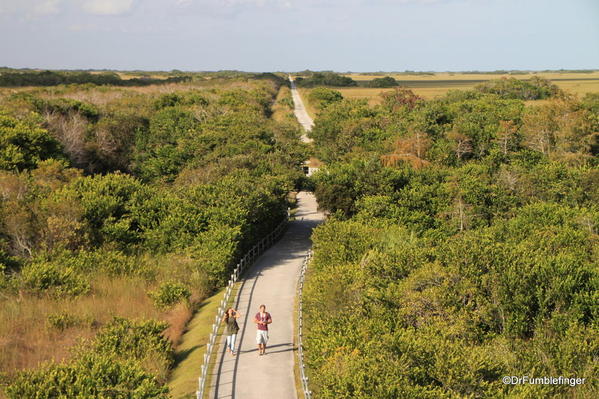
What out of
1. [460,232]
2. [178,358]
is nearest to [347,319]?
[178,358]

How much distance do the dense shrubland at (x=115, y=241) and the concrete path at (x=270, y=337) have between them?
2081 mm

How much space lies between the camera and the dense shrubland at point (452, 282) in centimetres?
1642

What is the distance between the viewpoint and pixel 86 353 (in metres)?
17.3

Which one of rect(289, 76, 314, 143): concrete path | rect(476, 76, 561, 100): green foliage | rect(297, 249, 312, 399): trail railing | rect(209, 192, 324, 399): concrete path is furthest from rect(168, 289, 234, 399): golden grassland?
rect(476, 76, 561, 100): green foliage

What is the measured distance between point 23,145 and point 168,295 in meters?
27.1

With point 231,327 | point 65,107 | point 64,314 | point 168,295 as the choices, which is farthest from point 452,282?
point 65,107

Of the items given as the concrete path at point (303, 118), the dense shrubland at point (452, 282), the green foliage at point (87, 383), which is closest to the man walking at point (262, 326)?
the dense shrubland at point (452, 282)

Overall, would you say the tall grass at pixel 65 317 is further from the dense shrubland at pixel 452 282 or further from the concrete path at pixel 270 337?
the dense shrubland at pixel 452 282

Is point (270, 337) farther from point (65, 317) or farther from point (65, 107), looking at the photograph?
point (65, 107)

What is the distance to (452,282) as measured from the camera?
905 inches

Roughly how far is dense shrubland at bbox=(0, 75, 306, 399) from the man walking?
141 inches

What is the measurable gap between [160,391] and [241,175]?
27651 mm

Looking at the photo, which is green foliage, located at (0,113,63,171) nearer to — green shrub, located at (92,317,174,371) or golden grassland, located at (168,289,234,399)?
golden grassland, located at (168,289,234,399)

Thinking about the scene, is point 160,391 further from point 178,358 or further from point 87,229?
point 87,229
